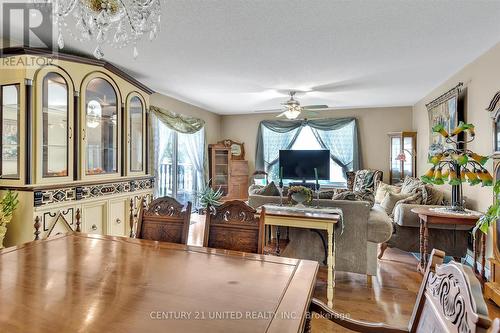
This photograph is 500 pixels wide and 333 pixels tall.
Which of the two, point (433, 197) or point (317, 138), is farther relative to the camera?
point (317, 138)

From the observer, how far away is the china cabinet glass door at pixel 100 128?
3.29 metres

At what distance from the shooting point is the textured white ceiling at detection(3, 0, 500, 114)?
231 cm

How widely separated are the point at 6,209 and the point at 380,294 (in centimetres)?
353

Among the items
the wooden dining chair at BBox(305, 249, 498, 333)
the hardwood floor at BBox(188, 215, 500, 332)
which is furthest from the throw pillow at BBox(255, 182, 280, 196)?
the wooden dining chair at BBox(305, 249, 498, 333)

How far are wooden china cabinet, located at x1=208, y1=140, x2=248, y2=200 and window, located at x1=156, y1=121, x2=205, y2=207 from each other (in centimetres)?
35

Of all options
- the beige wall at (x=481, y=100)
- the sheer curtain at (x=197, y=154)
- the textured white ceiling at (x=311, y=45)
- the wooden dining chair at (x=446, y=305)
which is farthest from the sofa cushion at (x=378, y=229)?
the sheer curtain at (x=197, y=154)

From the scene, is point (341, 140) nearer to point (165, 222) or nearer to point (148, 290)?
point (165, 222)

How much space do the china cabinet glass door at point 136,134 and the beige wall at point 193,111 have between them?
995 millimetres

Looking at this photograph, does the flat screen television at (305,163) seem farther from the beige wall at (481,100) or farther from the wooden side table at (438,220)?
the wooden side table at (438,220)

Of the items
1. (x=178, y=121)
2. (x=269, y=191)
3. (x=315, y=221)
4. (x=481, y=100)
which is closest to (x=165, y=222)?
(x=315, y=221)

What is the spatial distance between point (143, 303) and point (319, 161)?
5897mm

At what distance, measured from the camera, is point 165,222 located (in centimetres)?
200

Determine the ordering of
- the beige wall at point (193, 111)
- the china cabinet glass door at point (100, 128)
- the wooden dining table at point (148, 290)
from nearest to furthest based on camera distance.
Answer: the wooden dining table at point (148, 290)
the china cabinet glass door at point (100, 128)
the beige wall at point (193, 111)

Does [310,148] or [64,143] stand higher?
[310,148]
